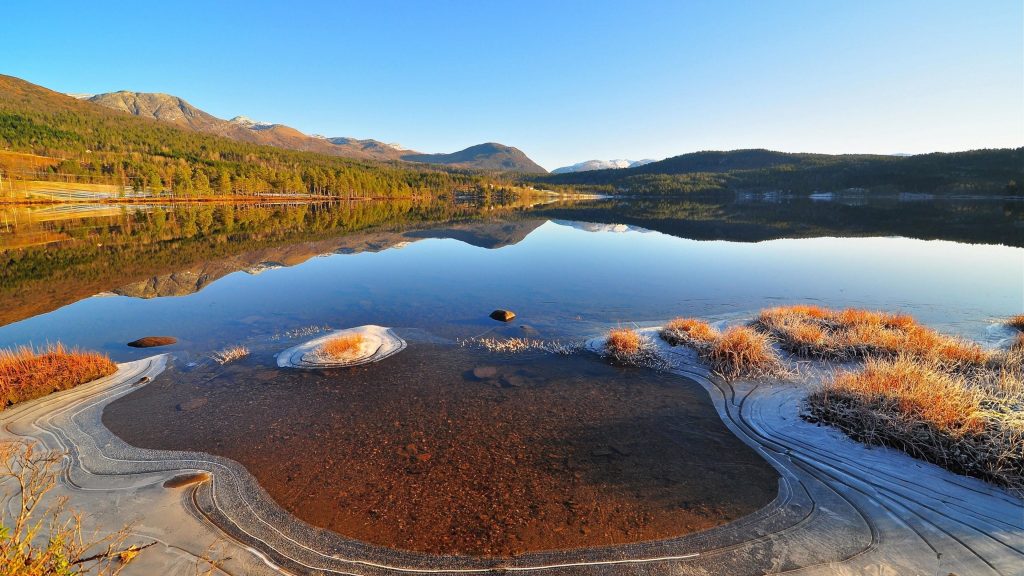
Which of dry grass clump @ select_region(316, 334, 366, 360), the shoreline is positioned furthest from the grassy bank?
the shoreline

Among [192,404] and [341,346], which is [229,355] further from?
[341,346]

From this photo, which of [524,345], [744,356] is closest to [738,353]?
[744,356]

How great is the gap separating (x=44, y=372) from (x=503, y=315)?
1417 centimetres

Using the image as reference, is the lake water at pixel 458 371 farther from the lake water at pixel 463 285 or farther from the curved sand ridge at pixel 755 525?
the curved sand ridge at pixel 755 525

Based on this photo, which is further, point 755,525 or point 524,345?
point 524,345

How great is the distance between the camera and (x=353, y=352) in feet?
46.3

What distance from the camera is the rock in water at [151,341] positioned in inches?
594

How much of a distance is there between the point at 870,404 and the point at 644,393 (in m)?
4.77

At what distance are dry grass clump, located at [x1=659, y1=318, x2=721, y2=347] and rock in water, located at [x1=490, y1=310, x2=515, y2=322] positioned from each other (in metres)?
6.38

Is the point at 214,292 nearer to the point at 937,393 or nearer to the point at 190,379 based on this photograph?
the point at 190,379

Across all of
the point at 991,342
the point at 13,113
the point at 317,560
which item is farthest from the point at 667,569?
the point at 13,113

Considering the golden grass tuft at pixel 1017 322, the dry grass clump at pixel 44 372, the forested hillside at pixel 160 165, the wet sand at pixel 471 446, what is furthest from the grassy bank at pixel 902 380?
the forested hillside at pixel 160 165

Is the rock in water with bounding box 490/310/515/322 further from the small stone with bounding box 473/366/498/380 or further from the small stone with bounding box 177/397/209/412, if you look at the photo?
the small stone with bounding box 177/397/209/412

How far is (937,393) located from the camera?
333 inches
